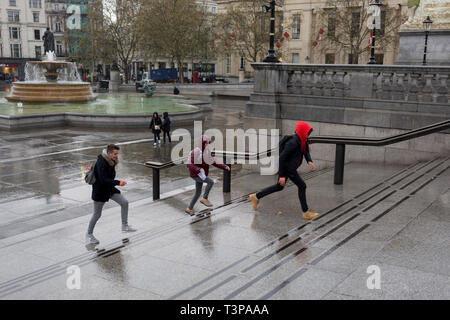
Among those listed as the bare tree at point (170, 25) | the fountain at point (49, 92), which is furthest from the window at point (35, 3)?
the fountain at point (49, 92)

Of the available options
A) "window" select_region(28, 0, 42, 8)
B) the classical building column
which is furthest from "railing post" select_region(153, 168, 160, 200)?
"window" select_region(28, 0, 42, 8)

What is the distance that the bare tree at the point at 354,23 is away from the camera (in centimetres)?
4909

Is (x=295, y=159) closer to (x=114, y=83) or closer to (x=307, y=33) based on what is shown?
→ (x=114, y=83)

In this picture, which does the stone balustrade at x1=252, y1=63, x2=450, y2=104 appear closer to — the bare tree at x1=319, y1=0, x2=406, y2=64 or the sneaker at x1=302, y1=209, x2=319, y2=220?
the sneaker at x1=302, y1=209, x2=319, y2=220

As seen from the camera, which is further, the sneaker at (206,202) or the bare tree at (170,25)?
the bare tree at (170,25)

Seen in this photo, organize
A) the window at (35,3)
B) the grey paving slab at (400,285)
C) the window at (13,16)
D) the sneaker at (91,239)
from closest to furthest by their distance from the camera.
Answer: the grey paving slab at (400,285)
the sneaker at (91,239)
the window at (13,16)
the window at (35,3)

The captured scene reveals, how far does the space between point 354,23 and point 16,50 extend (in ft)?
174

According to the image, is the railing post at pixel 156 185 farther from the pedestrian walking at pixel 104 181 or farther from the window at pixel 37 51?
the window at pixel 37 51

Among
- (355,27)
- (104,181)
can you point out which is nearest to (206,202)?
(104,181)

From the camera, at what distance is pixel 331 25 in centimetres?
5444

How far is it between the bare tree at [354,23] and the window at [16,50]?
48.2 m

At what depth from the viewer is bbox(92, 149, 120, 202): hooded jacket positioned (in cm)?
661

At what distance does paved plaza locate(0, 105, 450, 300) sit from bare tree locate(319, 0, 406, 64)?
41487 mm

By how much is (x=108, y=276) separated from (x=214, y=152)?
5.07 metres
